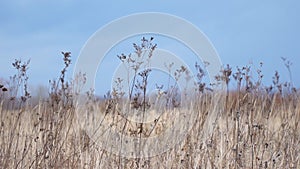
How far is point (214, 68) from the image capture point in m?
4.37

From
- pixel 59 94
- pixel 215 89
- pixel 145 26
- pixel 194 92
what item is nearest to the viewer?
pixel 59 94

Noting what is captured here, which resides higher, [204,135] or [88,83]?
[88,83]

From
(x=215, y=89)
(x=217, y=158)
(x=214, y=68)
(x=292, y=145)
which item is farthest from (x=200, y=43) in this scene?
(x=292, y=145)

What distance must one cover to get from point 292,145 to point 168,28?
1.78m

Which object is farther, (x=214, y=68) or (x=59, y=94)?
(x=214, y=68)

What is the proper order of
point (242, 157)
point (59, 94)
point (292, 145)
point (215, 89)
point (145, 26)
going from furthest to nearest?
1. point (215, 89)
2. point (292, 145)
3. point (145, 26)
4. point (242, 157)
5. point (59, 94)

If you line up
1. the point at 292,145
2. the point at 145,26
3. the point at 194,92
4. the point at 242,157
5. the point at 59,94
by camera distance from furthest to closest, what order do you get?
the point at 194,92, the point at 292,145, the point at 145,26, the point at 242,157, the point at 59,94

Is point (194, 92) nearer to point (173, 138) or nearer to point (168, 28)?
point (173, 138)

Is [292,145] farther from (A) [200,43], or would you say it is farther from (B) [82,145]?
(B) [82,145]

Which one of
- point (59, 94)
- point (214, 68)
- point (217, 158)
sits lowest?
point (217, 158)

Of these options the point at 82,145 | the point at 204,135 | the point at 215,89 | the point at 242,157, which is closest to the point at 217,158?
the point at 242,157

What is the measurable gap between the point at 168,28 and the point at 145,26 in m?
0.31

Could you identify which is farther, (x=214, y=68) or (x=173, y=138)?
(x=173, y=138)

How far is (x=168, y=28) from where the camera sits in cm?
442
